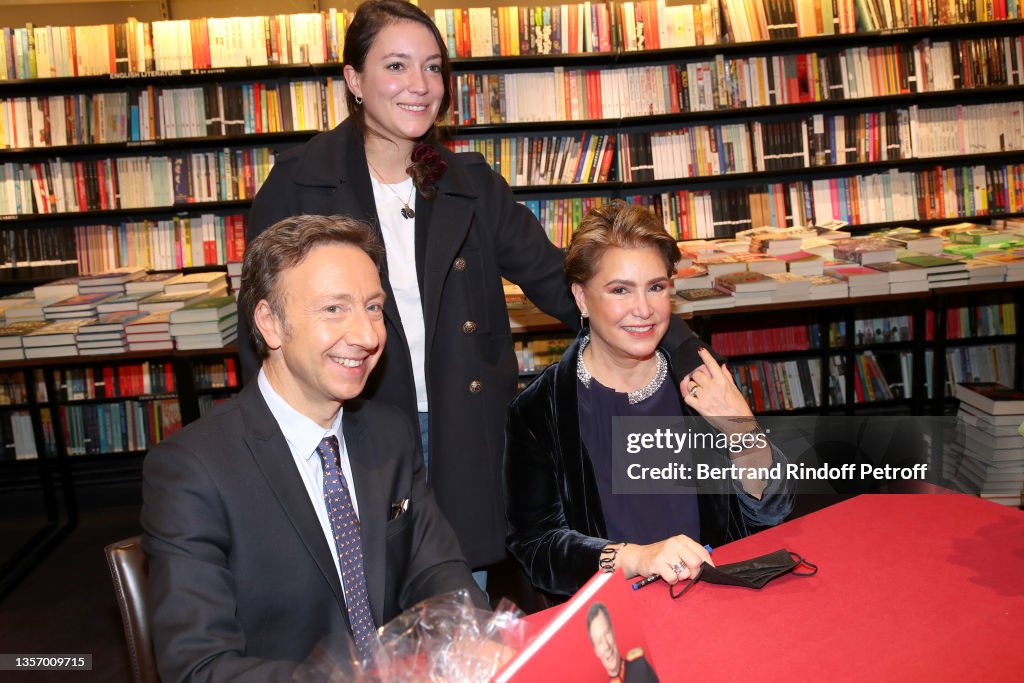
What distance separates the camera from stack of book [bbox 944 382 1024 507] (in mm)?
2549

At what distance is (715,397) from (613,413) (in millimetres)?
255

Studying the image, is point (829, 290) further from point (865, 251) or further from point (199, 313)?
point (199, 313)

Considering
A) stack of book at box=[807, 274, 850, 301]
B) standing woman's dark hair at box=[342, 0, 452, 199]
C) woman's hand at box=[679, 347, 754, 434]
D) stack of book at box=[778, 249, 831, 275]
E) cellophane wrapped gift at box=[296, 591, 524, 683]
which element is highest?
standing woman's dark hair at box=[342, 0, 452, 199]

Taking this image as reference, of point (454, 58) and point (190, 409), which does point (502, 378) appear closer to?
point (190, 409)

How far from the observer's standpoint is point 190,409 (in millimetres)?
4043

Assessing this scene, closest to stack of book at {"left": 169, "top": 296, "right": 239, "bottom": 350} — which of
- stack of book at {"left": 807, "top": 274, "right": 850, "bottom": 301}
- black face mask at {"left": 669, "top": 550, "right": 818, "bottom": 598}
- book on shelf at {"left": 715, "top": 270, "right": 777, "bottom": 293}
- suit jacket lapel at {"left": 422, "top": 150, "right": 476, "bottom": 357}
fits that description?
suit jacket lapel at {"left": 422, "top": 150, "right": 476, "bottom": 357}

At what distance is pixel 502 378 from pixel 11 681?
2302 mm

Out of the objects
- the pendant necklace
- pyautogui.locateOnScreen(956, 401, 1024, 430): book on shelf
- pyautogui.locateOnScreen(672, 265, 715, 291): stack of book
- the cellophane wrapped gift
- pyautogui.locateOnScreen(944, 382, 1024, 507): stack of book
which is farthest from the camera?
pyautogui.locateOnScreen(672, 265, 715, 291): stack of book

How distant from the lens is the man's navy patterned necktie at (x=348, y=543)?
1573 mm

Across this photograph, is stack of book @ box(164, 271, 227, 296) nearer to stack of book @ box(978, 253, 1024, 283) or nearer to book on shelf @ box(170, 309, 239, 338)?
book on shelf @ box(170, 309, 239, 338)

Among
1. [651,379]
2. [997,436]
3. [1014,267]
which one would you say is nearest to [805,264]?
[1014,267]

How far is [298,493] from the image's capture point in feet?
5.01

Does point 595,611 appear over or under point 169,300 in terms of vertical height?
under

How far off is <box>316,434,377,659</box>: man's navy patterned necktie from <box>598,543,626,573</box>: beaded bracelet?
0.47m
